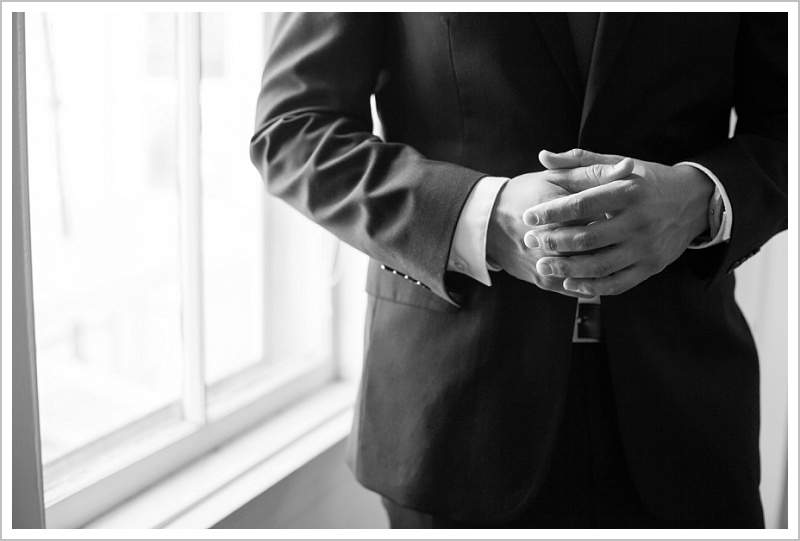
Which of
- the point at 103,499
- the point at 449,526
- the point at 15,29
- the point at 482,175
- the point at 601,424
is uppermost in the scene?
the point at 15,29

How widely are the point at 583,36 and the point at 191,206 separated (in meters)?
0.76

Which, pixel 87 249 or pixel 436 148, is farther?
pixel 87 249

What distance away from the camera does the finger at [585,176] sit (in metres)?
0.82

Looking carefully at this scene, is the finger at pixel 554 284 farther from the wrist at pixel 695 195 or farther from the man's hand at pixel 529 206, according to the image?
the wrist at pixel 695 195

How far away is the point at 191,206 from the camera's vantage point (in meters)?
1.35

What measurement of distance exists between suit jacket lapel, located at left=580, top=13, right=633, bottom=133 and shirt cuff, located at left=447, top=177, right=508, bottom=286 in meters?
0.16

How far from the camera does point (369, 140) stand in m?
0.94

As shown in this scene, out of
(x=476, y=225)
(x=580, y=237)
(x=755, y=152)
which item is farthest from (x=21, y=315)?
(x=755, y=152)

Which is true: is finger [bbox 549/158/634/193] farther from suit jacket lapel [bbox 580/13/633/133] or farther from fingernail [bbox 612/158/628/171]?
suit jacket lapel [bbox 580/13/633/133]

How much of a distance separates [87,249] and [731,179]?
1.19 metres

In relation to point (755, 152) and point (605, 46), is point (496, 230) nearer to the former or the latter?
point (605, 46)

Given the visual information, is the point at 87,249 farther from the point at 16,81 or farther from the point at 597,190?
the point at 597,190

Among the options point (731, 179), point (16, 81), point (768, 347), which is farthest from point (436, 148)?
point (768, 347)

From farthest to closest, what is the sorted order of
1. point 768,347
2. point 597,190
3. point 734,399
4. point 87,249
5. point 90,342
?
point 768,347 < point 90,342 < point 87,249 < point 734,399 < point 597,190
